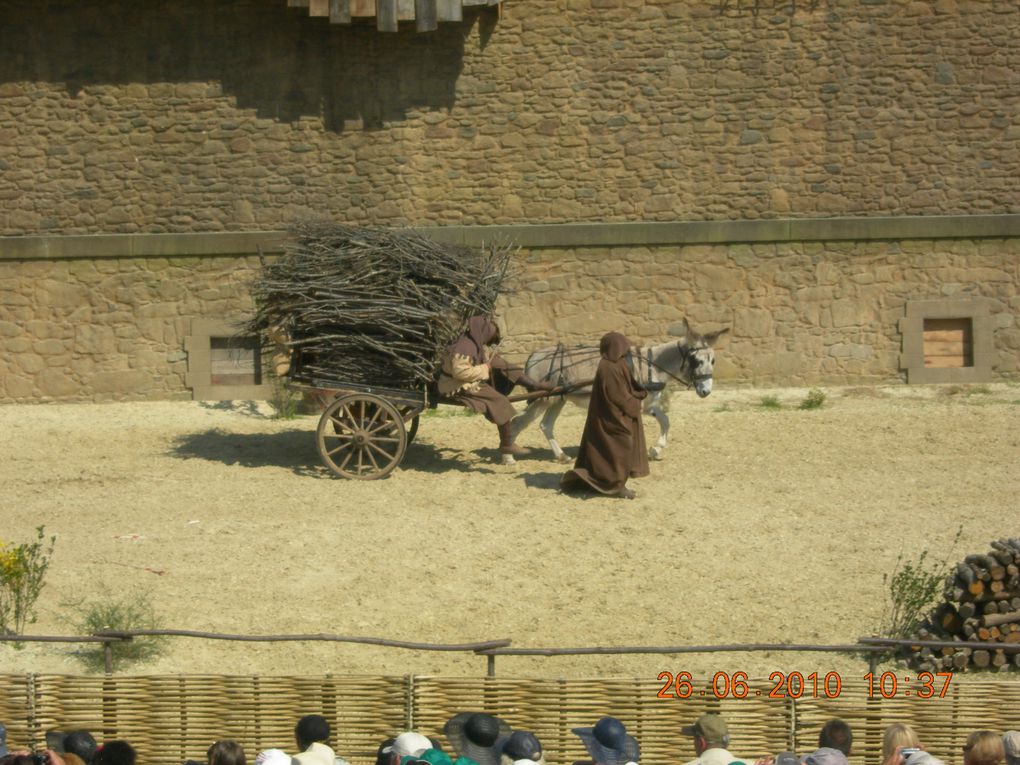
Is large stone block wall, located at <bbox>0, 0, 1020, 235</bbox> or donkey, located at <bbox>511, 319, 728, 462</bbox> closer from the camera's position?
donkey, located at <bbox>511, 319, 728, 462</bbox>

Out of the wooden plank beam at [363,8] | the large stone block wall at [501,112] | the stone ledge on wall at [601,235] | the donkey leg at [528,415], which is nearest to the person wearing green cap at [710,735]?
the donkey leg at [528,415]

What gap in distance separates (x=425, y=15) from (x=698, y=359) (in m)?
5.87

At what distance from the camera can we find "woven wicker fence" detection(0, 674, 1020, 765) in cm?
768

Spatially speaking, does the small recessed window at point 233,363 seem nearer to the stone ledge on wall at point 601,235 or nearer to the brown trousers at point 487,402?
the stone ledge on wall at point 601,235

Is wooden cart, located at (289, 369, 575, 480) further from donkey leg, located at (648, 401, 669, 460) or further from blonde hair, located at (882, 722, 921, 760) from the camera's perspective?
blonde hair, located at (882, 722, 921, 760)

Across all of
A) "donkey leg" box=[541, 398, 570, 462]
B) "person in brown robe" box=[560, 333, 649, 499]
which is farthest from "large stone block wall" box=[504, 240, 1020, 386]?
"person in brown robe" box=[560, 333, 649, 499]

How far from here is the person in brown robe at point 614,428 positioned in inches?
489

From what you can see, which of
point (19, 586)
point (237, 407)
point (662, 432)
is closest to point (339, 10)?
point (237, 407)

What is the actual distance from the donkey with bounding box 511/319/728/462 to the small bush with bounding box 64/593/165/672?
510 centimetres

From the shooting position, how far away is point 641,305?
56.7ft

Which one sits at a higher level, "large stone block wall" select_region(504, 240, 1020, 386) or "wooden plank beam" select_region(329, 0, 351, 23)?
"wooden plank beam" select_region(329, 0, 351, 23)

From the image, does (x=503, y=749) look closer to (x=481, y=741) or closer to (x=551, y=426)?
(x=481, y=741)
